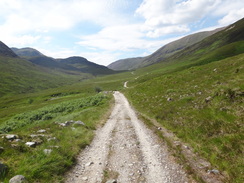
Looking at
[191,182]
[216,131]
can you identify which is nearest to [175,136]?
[216,131]

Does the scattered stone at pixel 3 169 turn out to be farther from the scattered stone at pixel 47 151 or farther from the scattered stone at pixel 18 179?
the scattered stone at pixel 47 151

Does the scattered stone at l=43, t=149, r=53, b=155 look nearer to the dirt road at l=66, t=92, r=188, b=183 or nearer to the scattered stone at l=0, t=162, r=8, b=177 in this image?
the dirt road at l=66, t=92, r=188, b=183

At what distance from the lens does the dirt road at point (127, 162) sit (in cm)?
768

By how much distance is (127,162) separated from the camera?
363 inches

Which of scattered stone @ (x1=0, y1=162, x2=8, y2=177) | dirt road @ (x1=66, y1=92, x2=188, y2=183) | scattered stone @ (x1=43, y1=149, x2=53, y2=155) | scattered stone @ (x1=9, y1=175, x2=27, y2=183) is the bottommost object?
dirt road @ (x1=66, y1=92, x2=188, y2=183)

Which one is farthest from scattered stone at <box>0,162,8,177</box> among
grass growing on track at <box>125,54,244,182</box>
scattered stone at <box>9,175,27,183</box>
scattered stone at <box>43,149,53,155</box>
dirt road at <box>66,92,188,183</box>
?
grass growing on track at <box>125,54,244,182</box>

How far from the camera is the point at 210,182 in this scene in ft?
22.6

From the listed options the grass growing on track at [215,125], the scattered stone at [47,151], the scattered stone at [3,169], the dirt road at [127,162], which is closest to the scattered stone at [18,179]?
the scattered stone at [3,169]

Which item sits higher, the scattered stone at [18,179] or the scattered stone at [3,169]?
the scattered stone at [3,169]

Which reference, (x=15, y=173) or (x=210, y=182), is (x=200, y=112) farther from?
(x=15, y=173)

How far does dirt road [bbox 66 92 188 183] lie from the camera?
7680 millimetres

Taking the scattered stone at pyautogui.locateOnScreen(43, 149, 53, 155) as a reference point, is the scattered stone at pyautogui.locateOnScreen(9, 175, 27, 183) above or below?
Result: above

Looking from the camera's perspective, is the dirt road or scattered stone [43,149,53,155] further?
scattered stone [43,149,53,155]

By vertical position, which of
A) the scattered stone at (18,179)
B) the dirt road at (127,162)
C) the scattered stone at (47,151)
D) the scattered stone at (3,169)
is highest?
the scattered stone at (3,169)
